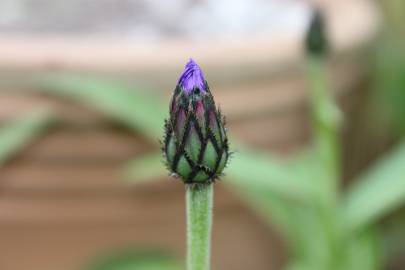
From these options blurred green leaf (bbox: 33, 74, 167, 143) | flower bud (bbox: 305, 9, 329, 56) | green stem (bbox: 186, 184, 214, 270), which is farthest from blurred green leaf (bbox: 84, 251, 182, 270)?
green stem (bbox: 186, 184, 214, 270)

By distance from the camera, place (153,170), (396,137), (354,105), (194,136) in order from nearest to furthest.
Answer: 1. (194,136)
2. (153,170)
3. (354,105)
4. (396,137)

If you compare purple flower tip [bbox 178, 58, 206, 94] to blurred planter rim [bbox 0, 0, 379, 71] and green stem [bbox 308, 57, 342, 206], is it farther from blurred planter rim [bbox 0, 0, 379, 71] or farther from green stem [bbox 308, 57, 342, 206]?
blurred planter rim [bbox 0, 0, 379, 71]

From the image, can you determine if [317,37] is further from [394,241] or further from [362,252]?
[394,241]

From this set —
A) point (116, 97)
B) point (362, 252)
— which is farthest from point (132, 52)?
point (362, 252)

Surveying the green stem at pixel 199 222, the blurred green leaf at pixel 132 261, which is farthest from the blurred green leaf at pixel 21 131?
the green stem at pixel 199 222

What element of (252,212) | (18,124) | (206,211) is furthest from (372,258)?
(206,211)

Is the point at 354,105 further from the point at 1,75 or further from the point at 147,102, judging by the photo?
the point at 1,75
